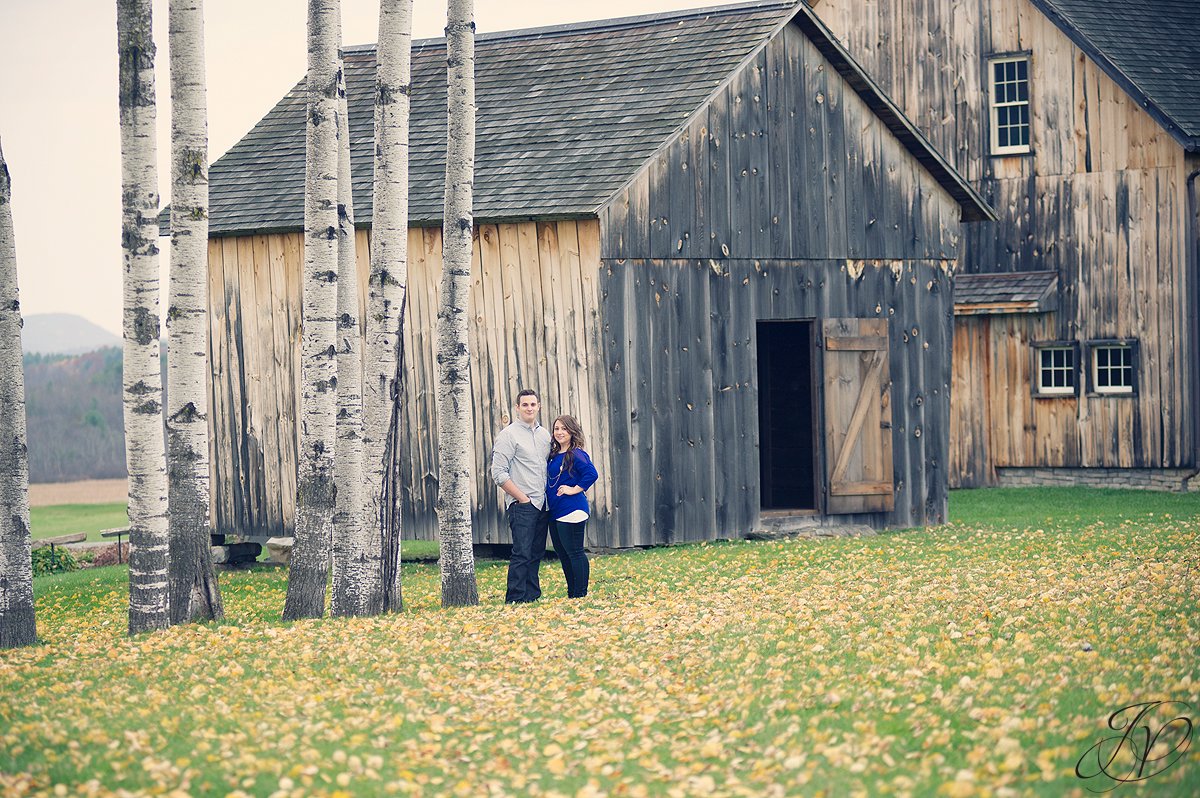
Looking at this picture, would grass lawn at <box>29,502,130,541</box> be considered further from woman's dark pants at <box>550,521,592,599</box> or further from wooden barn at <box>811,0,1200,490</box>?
woman's dark pants at <box>550,521,592,599</box>

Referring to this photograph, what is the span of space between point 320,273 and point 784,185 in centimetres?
848

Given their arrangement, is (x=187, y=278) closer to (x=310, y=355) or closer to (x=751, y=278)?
(x=310, y=355)

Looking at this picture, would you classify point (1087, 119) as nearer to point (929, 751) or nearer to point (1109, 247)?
point (1109, 247)

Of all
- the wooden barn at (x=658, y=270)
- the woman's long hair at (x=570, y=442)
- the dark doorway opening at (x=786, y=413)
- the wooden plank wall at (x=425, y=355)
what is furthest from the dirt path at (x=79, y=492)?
the woman's long hair at (x=570, y=442)

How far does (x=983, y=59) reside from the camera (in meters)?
26.7

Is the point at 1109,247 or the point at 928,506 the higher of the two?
the point at 1109,247

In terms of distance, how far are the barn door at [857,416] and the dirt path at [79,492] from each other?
1104 inches

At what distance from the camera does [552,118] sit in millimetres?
19859

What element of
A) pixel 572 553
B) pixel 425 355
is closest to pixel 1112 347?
pixel 425 355

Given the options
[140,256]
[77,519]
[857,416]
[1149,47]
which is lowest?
[77,519]

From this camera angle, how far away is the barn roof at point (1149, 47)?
80.3 feet

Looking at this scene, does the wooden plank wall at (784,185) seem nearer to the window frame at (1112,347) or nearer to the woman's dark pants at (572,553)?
the woman's dark pants at (572,553)

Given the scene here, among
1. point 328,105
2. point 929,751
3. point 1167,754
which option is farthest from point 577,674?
point 328,105

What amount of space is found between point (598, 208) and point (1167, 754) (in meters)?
11.2
